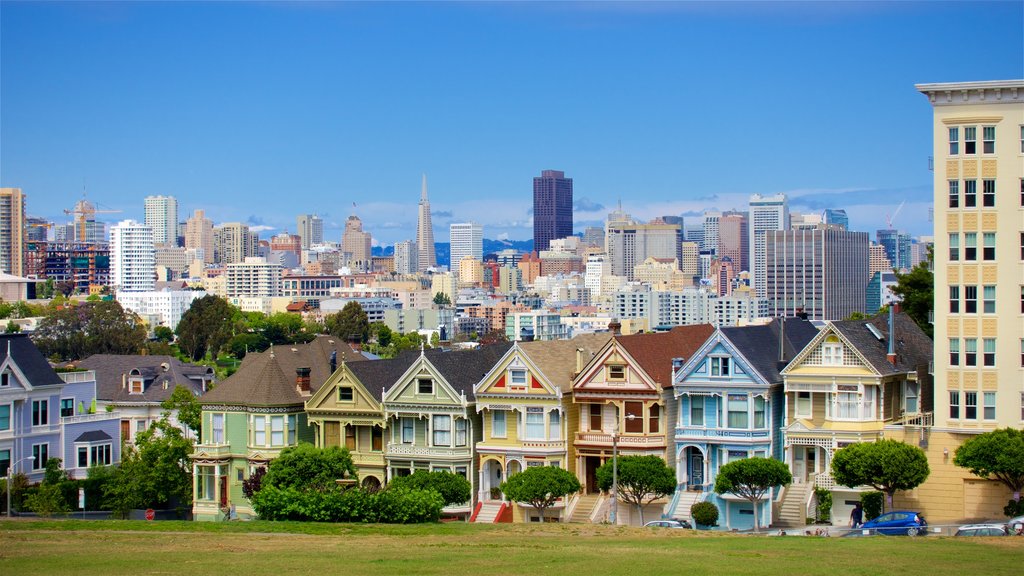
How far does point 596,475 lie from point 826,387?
9372 mm

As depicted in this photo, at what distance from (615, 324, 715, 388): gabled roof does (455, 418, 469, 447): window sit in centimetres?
718

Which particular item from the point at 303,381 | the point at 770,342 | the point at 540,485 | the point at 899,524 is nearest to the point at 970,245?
the point at 770,342

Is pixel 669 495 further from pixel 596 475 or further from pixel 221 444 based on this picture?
pixel 221 444

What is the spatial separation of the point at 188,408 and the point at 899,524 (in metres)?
34.5

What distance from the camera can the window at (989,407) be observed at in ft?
196

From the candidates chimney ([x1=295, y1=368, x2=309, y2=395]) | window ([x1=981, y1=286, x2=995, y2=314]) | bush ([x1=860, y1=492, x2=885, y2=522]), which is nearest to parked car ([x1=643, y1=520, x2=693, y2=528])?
bush ([x1=860, y1=492, x2=885, y2=522])

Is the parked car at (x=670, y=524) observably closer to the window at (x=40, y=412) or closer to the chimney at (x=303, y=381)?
the chimney at (x=303, y=381)

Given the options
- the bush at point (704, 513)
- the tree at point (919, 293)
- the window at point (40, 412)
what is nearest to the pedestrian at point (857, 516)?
the bush at point (704, 513)

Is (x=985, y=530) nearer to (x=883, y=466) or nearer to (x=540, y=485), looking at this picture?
(x=883, y=466)

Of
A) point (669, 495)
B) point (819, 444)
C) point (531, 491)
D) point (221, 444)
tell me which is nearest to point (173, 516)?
point (221, 444)

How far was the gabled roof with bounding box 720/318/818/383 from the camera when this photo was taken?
207ft

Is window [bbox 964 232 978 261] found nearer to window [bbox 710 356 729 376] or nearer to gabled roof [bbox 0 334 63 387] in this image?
window [bbox 710 356 729 376]

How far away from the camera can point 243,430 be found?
70688mm

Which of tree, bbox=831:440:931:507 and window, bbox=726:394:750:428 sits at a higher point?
window, bbox=726:394:750:428
